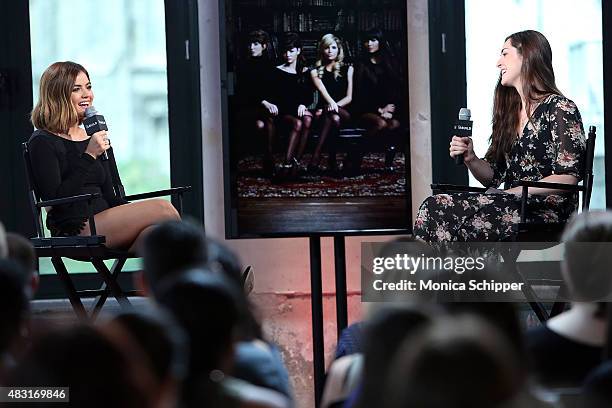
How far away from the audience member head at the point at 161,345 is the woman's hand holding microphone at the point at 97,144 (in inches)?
130

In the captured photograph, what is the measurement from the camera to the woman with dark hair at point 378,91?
18.9 ft

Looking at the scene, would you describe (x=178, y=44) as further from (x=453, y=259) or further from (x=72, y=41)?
(x=453, y=259)

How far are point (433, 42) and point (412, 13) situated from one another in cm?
18

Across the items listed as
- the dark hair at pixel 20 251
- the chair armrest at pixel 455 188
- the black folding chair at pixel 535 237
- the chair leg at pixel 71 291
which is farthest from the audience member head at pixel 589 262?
the chair leg at pixel 71 291

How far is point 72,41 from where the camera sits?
18.8 ft

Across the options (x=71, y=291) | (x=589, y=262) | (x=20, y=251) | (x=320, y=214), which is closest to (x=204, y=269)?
(x=589, y=262)

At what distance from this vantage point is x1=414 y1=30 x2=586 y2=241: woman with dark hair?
4633 mm

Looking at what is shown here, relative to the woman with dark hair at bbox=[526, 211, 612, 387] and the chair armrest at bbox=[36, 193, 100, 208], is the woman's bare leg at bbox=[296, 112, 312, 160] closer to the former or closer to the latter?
the chair armrest at bbox=[36, 193, 100, 208]

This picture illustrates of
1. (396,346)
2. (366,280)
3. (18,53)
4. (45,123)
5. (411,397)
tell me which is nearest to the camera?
(411,397)

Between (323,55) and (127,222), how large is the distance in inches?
61.2

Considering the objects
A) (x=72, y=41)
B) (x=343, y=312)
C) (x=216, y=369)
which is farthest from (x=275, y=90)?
(x=216, y=369)

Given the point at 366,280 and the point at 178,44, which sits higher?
the point at 178,44

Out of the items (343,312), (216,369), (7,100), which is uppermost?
(7,100)

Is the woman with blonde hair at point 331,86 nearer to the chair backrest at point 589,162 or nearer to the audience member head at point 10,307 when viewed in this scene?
the chair backrest at point 589,162
